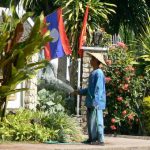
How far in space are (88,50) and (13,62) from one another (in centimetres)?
428

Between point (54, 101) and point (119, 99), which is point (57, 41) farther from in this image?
point (119, 99)

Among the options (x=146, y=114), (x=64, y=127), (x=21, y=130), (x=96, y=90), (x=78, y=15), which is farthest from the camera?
(x=78, y=15)

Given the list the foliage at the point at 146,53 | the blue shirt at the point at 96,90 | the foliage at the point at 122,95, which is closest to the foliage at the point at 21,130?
the blue shirt at the point at 96,90

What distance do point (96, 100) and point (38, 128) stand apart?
1.55m

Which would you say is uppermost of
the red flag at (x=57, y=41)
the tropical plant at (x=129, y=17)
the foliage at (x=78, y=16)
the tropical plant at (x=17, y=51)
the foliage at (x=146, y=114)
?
the tropical plant at (x=129, y=17)

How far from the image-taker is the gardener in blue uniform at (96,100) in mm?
10414

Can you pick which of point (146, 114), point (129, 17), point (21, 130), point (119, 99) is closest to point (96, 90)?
point (21, 130)

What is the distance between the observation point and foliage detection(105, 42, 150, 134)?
46.9 ft

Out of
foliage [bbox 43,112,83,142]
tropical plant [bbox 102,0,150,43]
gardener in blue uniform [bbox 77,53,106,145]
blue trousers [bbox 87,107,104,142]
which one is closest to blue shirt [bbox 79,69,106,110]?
gardener in blue uniform [bbox 77,53,106,145]

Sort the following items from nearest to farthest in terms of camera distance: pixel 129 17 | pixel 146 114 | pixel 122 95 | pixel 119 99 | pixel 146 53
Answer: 1. pixel 146 114
2. pixel 119 99
3. pixel 122 95
4. pixel 146 53
5. pixel 129 17

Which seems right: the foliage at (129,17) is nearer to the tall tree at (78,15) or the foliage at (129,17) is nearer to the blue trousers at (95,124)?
the tall tree at (78,15)

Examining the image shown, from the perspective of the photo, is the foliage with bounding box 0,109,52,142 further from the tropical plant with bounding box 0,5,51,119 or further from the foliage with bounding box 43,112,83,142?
the tropical plant with bounding box 0,5,51,119

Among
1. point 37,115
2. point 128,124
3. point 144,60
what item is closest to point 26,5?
point 144,60

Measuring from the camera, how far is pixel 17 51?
1026 centimetres
